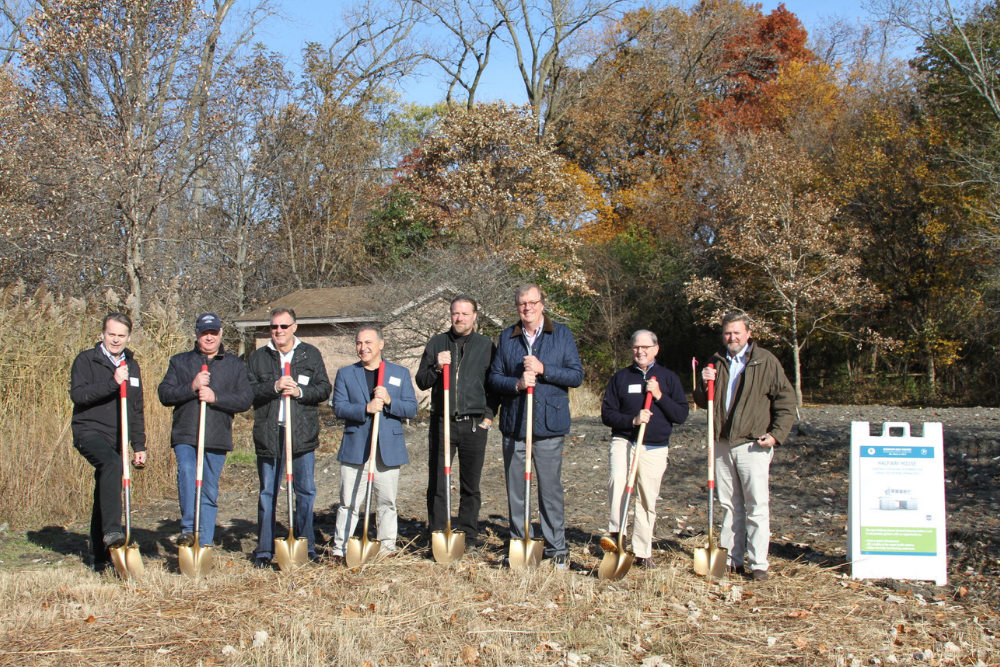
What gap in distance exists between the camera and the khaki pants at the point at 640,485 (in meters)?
5.87

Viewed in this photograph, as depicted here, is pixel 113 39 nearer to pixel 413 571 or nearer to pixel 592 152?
pixel 413 571

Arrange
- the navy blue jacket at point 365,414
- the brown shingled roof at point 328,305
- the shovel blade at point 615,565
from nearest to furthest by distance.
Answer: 1. the shovel blade at point 615,565
2. the navy blue jacket at point 365,414
3. the brown shingled roof at point 328,305

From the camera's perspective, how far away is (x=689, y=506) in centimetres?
834

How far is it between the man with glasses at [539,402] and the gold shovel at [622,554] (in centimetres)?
37

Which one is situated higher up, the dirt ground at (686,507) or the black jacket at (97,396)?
the black jacket at (97,396)

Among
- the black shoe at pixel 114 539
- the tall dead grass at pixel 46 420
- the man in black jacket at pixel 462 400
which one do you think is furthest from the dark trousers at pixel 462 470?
the tall dead grass at pixel 46 420

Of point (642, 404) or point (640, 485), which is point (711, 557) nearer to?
point (640, 485)

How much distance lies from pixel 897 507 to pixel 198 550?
492 cm

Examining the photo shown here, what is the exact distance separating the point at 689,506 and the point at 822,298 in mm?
14289

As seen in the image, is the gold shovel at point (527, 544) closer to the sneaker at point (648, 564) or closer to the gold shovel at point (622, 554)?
the gold shovel at point (622, 554)

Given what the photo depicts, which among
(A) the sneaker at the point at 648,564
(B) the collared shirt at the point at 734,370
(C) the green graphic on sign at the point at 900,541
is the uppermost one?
(B) the collared shirt at the point at 734,370

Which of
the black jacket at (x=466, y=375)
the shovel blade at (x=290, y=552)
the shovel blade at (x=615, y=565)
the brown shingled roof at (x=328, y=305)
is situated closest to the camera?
the shovel blade at (x=615, y=565)

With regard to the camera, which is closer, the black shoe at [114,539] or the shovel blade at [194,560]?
the shovel blade at [194,560]

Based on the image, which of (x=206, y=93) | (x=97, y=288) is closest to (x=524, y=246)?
(x=206, y=93)
